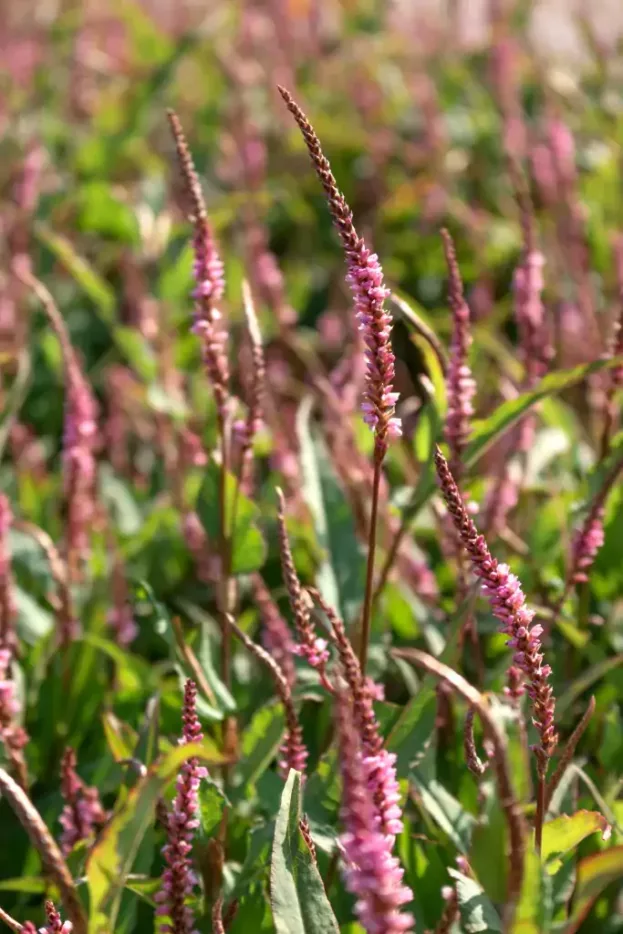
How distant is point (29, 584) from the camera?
2.10 m

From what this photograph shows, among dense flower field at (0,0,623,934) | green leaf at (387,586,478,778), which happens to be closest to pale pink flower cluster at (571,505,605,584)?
dense flower field at (0,0,623,934)

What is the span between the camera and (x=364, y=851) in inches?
28.5

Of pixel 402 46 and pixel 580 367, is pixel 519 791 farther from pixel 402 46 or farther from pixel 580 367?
pixel 402 46

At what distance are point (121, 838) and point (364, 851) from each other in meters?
0.25

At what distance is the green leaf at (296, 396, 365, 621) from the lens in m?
1.65

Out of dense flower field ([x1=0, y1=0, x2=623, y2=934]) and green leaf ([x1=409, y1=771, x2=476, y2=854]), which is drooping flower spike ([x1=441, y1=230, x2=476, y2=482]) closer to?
dense flower field ([x1=0, y1=0, x2=623, y2=934])

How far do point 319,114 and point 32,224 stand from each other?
128 cm

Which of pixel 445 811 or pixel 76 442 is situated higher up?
pixel 76 442

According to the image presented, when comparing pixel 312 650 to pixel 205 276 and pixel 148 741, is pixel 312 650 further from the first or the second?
pixel 205 276

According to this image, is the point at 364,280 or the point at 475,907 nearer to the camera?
the point at 364,280

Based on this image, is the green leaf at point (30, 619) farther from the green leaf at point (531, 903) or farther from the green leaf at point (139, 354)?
the green leaf at point (531, 903)

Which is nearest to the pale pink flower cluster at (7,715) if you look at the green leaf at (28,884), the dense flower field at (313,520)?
the dense flower field at (313,520)

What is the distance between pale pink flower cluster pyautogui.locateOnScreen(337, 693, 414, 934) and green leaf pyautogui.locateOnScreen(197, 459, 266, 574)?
789mm

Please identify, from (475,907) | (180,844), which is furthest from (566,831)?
(180,844)
